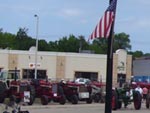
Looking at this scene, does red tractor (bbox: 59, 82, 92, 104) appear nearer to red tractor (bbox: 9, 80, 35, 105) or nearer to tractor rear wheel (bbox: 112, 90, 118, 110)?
red tractor (bbox: 9, 80, 35, 105)

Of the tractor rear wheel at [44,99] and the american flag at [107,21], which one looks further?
the tractor rear wheel at [44,99]

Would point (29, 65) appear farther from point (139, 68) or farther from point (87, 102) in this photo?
point (87, 102)

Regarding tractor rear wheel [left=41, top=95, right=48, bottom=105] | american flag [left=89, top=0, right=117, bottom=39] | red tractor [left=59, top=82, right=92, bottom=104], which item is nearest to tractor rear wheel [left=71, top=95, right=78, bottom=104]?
red tractor [left=59, top=82, right=92, bottom=104]

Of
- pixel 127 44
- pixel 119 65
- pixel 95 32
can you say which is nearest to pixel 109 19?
pixel 95 32

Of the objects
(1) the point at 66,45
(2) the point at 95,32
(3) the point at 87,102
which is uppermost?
(1) the point at 66,45

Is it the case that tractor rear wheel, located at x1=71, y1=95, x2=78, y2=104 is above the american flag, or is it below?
below

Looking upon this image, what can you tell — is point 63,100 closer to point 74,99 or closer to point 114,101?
point 74,99

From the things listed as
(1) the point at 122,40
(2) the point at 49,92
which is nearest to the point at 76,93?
(2) the point at 49,92

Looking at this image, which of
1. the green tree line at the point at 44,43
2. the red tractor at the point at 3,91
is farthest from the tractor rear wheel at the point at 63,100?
the green tree line at the point at 44,43

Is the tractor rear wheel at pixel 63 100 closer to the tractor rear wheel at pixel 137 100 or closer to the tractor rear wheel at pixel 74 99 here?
the tractor rear wheel at pixel 74 99

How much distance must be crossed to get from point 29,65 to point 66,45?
56.6 m

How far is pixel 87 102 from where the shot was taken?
38.8 m

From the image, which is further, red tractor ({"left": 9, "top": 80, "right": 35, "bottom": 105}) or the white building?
the white building

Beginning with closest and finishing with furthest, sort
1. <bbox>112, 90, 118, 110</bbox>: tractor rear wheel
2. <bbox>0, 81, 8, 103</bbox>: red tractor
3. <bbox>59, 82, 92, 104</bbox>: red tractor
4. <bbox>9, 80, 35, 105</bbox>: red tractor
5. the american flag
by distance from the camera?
the american flag → <bbox>112, 90, 118, 110</bbox>: tractor rear wheel → <bbox>0, 81, 8, 103</bbox>: red tractor → <bbox>9, 80, 35, 105</bbox>: red tractor → <bbox>59, 82, 92, 104</bbox>: red tractor
